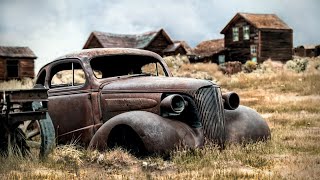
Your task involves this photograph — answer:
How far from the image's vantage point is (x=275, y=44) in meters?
42.4

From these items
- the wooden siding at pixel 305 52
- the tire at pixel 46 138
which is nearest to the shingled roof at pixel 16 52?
the tire at pixel 46 138

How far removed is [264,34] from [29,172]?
128 ft

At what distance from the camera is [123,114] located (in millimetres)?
5711

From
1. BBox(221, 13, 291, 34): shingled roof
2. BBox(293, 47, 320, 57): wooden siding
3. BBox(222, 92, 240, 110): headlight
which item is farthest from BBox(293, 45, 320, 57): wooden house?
BBox(222, 92, 240, 110): headlight

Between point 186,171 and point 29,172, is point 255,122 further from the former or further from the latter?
point 29,172

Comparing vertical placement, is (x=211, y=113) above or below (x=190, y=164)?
above

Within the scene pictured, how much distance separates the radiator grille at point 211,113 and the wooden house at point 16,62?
3035 centimetres

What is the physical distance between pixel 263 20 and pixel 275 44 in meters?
2.59

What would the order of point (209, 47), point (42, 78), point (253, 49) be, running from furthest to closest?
point (209, 47) < point (253, 49) < point (42, 78)

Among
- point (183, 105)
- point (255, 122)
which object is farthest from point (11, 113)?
point (255, 122)

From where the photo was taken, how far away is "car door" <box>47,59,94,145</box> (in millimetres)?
6457

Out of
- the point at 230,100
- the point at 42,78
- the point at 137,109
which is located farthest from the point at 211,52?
the point at 137,109

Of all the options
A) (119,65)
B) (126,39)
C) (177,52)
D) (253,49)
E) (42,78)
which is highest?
(126,39)

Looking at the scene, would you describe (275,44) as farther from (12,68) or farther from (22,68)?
(12,68)
